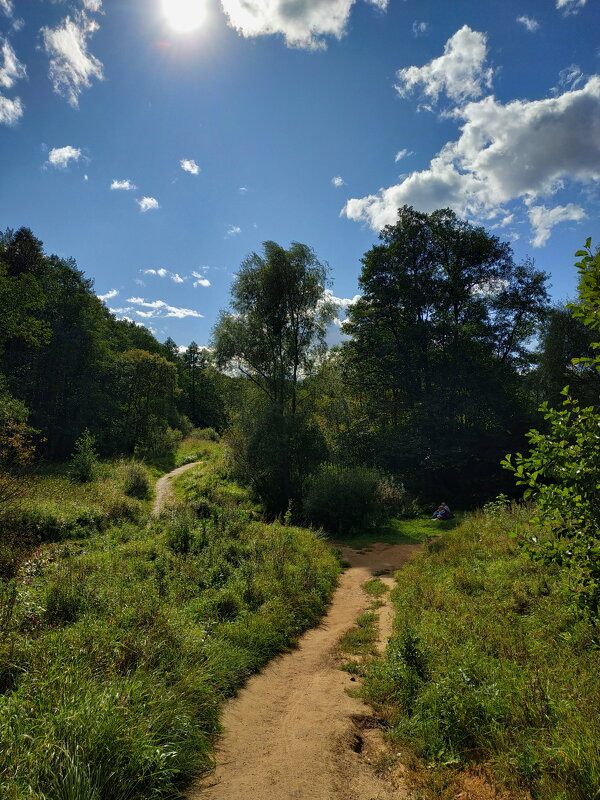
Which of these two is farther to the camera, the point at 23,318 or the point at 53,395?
the point at 53,395

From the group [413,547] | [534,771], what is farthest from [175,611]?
[413,547]

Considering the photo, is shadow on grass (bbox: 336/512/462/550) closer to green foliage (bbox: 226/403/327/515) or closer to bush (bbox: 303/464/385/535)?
bush (bbox: 303/464/385/535)

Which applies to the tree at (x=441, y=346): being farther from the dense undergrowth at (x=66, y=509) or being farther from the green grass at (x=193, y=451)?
the green grass at (x=193, y=451)

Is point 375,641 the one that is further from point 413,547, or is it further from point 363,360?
point 363,360

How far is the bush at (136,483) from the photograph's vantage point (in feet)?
66.8

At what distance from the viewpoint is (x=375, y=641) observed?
665 centimetres

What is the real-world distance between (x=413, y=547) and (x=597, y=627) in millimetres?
8989

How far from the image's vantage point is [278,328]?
2153cm

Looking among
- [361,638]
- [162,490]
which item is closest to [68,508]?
[162,490]

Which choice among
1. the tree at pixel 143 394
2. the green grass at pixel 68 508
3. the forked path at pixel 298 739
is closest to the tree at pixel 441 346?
the green grass at pixel 68 508

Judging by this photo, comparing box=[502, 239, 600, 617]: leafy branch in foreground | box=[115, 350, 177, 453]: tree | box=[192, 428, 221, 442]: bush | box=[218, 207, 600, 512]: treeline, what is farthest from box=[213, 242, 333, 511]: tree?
box=[192, 428, 221, 442]: bush

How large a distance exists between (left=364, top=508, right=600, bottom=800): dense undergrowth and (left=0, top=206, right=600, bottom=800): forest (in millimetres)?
26

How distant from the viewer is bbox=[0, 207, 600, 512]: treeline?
20.4m

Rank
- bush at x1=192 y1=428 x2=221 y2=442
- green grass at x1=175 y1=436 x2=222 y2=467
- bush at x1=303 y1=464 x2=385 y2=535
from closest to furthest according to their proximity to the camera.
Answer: bush at x1=303 y1=464 x2=385 y2=535 → green grass at x1=175 y1=436 x2=222 y2=467 → bush at x1=192 y1=428 x2=221 y2=442
